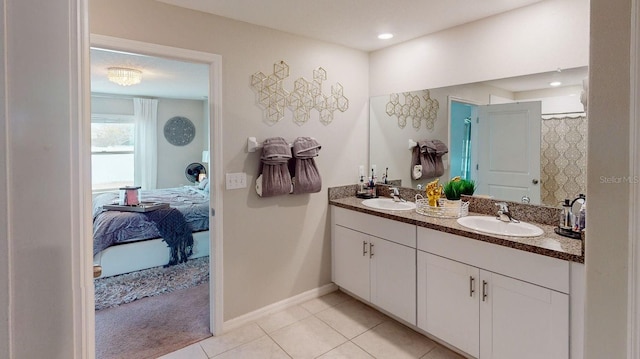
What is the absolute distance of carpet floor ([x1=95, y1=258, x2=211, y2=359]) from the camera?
92.1 inches

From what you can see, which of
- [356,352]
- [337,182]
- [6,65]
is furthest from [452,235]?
[6,65]

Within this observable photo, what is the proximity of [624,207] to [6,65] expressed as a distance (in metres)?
0.88

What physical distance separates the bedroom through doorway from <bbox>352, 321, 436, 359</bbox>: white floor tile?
116cm

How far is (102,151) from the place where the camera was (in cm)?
594

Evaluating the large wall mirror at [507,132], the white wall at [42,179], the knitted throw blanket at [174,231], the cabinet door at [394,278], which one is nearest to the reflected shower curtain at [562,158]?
the large wall mirror at [507,132]

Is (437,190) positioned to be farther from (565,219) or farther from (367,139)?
(367,139)

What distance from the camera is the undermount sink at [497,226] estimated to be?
2.01 metres

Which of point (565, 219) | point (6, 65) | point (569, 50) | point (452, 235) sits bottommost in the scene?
point (452, 235)

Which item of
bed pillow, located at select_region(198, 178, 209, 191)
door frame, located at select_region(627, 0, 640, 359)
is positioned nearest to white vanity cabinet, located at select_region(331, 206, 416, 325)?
door frame, located at select_region(627, 0, 640, 359)

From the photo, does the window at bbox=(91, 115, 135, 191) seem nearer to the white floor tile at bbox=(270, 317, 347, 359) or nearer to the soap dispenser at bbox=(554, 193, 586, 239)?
the white floor tile at bbox=(270, 317, 347, 359)

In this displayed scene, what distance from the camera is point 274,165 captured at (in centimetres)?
260

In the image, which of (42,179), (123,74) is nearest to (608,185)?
(42,179)

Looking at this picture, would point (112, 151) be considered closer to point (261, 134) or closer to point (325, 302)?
point (261, 134)

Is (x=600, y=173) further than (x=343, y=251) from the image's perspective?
No
